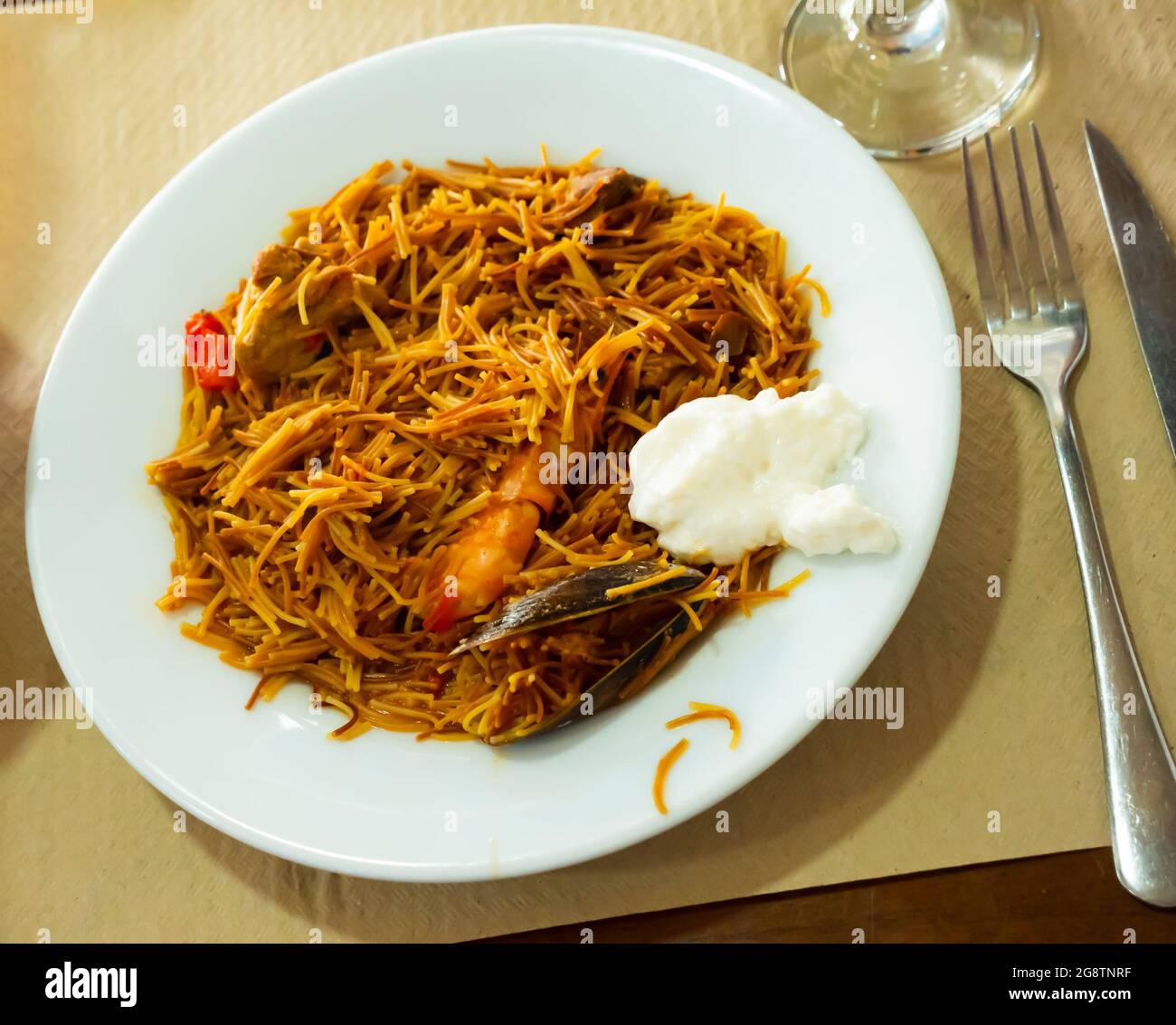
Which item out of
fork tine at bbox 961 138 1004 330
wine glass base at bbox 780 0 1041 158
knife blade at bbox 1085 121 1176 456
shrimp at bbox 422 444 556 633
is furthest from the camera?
wine glass base at bbox 780 0 1041 158

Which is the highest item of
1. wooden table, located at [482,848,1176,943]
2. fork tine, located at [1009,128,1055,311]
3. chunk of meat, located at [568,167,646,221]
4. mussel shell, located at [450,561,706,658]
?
chunk of meat, located at [568,167,646,221]

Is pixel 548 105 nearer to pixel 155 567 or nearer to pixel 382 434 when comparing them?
pixel 382 434

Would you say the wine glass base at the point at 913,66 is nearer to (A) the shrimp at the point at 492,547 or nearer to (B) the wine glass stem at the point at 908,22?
(B) the wine glass stem at the point at 908,22

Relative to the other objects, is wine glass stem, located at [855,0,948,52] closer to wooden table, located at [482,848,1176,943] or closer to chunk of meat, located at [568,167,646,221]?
chunk of meat, located at [568,167,646,221]

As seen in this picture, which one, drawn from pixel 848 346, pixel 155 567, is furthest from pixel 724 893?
pixel 155 567

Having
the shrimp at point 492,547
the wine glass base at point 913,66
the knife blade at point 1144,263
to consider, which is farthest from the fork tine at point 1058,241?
the shrimp at point 492,547

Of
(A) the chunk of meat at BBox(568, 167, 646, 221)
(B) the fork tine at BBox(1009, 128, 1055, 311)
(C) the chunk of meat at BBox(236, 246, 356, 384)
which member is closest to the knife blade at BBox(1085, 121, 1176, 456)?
(B) the fork tine at BBox(1009, 128, 1055, 311)

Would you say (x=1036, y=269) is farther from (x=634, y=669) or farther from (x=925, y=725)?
(x=634, y=669)
